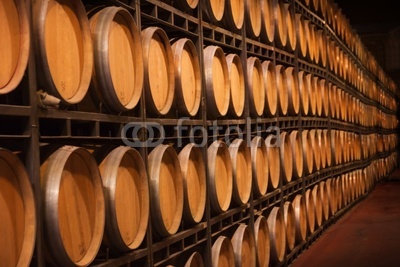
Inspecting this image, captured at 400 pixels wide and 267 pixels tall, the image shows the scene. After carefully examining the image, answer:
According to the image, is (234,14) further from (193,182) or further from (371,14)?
(371,14)

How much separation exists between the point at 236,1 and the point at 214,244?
8.47ft

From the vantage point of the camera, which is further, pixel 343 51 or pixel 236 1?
pixel 343 51

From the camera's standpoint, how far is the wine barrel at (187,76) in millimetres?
4715

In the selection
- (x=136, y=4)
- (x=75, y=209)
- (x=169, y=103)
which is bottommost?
(x=75, y=209)

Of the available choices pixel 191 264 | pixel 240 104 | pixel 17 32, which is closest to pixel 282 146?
pixel 240 104

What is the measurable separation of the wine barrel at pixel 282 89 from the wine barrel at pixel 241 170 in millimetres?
1629

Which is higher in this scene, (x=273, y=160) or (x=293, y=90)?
(x=293, y=90)

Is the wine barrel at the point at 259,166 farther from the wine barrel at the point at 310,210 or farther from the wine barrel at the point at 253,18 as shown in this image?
the wine barrel at the point at 310,210

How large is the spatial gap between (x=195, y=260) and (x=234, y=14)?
106 inches

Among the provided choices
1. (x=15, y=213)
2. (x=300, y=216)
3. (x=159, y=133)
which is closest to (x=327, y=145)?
(x=300, y=216)

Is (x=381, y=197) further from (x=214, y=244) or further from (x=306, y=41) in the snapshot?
(x=214, y=244)

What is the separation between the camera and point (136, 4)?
4105mm

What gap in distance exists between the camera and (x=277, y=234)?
7.28 meters

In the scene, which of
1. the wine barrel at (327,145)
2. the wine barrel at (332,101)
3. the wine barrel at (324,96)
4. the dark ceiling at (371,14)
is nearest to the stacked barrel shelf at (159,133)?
the wine barrel at (324,96)
